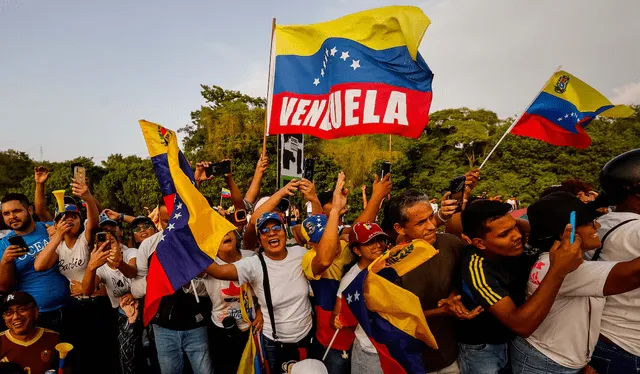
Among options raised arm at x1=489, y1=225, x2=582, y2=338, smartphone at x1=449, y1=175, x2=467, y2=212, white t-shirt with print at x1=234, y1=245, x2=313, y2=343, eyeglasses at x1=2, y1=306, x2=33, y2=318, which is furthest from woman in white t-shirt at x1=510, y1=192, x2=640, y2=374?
eyeglasses at x1=2, y1=306, x2=33, y2=318

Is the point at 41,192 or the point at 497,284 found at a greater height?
the point at 41,192

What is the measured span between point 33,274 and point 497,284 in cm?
405

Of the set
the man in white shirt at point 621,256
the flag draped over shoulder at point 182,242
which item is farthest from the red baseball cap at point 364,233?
the man in white shirt at point 621,256

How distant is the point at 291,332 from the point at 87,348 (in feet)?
8.40

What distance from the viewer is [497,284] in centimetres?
200

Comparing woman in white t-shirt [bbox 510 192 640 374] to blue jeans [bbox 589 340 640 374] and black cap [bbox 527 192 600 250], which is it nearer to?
black cap [bbox 527 192 600 250]

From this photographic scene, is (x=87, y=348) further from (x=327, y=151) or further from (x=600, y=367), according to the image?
(x=327, y=151)

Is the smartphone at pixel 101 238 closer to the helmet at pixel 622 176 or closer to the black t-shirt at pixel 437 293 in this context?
the black t-shirt at pixel 437 293

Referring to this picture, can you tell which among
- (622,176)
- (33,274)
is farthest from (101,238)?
(622,176)

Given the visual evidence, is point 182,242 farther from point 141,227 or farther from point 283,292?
point 141,227

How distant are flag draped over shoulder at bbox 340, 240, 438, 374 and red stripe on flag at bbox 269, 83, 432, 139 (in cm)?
183

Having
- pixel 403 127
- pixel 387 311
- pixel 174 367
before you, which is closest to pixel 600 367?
pixel 387 311

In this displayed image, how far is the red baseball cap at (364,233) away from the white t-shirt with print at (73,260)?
9.31ft

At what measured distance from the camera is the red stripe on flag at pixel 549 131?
494 cm
